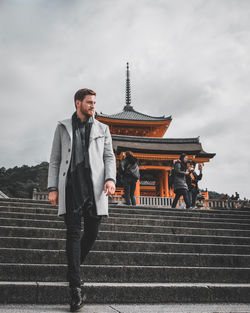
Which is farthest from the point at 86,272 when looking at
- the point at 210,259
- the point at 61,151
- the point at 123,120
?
the point at 123,120

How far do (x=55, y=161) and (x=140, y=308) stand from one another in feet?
4.53

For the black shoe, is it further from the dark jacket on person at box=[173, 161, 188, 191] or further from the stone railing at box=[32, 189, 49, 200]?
the stone railing at box=[32, 189, 49, 200]

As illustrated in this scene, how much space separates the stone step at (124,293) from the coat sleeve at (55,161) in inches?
33.1

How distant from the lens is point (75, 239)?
2.48 meters

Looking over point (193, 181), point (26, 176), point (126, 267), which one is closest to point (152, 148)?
point (193, 181)

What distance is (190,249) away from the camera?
439 cm

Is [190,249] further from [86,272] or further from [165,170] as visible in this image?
[165,170]

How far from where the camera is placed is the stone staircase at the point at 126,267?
2787mm

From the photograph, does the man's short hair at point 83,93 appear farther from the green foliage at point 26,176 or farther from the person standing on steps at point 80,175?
the green foliage at point 26,176

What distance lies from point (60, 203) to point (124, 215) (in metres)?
3.87

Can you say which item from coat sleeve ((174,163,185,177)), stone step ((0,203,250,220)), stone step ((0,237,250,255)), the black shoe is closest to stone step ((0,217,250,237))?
stone step ((0,237,250,255))

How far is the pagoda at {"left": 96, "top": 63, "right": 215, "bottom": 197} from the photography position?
18469 millimetres

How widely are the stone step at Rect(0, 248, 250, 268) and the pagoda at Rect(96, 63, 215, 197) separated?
14.1 meters

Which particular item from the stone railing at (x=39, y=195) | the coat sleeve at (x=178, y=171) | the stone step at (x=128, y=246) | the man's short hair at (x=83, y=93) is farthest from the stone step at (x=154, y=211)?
the stone railing at (x=39, y=195)
